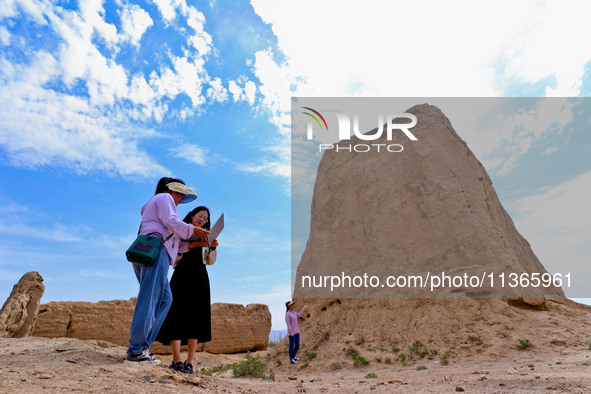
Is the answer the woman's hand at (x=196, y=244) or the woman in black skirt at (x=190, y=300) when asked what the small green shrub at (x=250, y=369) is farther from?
the woman's hand at (x=196, y=244)

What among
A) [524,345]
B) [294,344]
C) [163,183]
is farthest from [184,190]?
[524,345]

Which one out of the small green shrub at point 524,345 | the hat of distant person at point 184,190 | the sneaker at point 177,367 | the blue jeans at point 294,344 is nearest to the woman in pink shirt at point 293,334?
the blue jeans at point 294,344

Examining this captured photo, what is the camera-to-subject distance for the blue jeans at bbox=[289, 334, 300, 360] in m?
7.00

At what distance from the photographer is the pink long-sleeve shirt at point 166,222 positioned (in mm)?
3123

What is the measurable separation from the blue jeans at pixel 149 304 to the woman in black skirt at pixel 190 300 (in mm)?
289

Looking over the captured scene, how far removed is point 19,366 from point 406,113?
807cm

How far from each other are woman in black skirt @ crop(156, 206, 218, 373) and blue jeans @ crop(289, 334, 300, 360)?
3.75 meters

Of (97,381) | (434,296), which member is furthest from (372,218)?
(97,381)

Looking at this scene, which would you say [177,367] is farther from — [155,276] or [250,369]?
[250,369]

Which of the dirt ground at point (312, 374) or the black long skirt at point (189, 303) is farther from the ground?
the black long skirt at point (189, 303)

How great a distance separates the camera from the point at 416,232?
7164 mm

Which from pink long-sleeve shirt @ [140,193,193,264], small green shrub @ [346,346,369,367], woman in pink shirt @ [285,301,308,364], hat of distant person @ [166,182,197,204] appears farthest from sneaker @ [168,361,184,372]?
woman in pink shirt @ [285,301,308,364]

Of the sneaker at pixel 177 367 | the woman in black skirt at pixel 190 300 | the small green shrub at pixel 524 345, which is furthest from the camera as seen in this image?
the small green shrub at pixel 524 345

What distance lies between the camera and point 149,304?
306 cm
